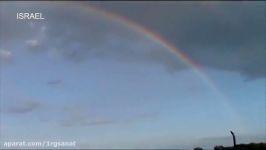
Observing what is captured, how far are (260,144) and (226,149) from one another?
3.15 m

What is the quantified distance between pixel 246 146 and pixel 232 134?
16.0ft

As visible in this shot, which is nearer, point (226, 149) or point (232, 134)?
point (232, 134)

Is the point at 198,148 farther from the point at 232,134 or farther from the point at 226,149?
the point at 232,134

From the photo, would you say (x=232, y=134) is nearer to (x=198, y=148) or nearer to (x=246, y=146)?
(x=246, y=146)

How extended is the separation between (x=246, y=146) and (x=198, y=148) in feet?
18.3

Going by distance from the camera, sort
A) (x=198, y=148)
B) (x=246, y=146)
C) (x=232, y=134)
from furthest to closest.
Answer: (x=198, y=148), (x=246, y=146), (x=232, y=134)

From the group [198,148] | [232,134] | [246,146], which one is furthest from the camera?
[198,148]

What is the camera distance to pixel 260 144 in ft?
179

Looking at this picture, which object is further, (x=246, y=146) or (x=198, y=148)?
(x=198, y=148)

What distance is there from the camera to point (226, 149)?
54969 mm

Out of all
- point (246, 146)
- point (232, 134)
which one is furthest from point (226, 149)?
point (232, 134)

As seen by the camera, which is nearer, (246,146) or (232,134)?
(232,134)

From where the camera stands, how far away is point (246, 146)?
54125 millimetres

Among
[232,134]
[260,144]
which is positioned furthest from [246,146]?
[232,134]
